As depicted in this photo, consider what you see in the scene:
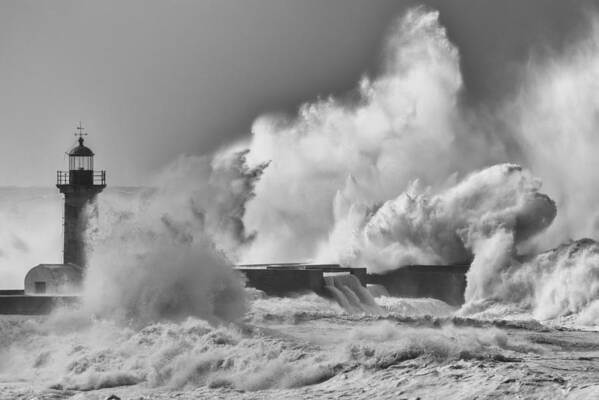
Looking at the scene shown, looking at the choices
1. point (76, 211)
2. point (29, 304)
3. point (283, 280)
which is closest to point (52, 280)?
point (76, 211)

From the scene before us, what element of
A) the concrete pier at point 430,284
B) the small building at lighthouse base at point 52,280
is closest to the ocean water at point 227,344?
the small building at lighthouse base at point 52,280

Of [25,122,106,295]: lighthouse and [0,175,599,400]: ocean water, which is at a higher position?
[25,122,106,295]: lighthouse

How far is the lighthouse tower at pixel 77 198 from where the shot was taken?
24.8 metres

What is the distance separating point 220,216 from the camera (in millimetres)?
36656

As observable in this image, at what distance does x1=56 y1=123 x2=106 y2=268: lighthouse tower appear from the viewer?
24.8 meters

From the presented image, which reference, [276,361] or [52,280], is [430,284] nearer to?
[52,280]

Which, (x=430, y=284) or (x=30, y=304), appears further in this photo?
(x=430, y=284)

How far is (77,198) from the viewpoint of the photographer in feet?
82.1

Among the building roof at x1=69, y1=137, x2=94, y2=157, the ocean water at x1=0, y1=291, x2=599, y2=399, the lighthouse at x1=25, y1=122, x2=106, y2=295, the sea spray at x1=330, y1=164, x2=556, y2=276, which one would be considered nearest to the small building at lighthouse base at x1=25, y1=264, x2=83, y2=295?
the lighthouse at x1=25, y1=122, x2=106, y2=295

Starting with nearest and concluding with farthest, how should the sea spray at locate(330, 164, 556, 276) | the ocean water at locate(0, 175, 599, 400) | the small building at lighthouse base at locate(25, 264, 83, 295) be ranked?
the ocean water at locate(0, 175, 599, 400)
the small building at lighthouse base at locate(25, 264, 83, 295)
the sea spray at locate(330, 164, 556, 276)

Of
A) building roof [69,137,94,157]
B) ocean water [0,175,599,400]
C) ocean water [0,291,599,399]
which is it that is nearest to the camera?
ocean water [0,291,599,399]

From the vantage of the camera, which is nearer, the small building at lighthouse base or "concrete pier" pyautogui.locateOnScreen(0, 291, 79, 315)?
"concrete pier" pyautogui.locateOnScreen(0, 291, 79, 315)

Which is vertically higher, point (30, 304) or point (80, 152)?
point (80, 152)

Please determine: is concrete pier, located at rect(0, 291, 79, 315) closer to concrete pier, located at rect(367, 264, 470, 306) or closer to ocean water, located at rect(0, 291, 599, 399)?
ocean water, located at rect(0, 291, 599, 399)
